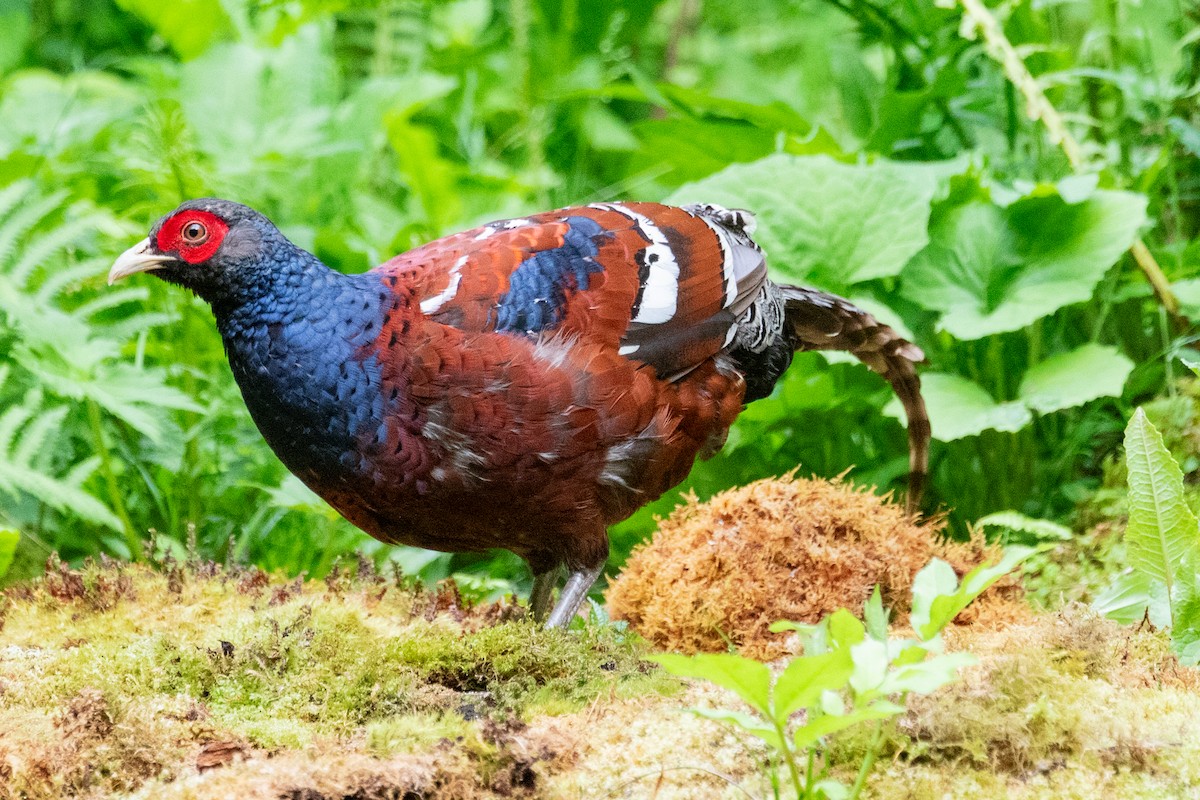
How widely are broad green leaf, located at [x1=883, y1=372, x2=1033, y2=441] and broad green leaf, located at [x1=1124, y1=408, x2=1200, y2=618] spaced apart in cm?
106

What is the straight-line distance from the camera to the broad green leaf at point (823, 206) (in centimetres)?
434

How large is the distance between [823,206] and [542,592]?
6.20 feet

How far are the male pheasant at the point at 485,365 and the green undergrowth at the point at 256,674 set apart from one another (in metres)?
0.31

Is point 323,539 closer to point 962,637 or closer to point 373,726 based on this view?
point 373,726

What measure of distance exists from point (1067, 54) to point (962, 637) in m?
3.19

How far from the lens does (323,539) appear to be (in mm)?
4512

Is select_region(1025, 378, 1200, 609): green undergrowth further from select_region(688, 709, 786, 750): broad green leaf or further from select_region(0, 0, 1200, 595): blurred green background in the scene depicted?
select_region(688, 709, 786, 750): broad green leaf

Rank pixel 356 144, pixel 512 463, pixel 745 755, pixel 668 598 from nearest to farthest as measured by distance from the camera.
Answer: pixel 745 755 < pixel 512 463 < pixel 668 598 < pixel 356 144

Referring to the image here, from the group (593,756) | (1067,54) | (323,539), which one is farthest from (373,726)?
(1067,54)

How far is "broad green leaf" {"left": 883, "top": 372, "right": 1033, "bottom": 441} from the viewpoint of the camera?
12.9 ft

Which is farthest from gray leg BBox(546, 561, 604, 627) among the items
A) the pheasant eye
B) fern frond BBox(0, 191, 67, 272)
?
fern frond BBox(0, 191, 67, 272)

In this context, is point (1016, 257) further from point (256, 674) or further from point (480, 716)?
point (256, 674)

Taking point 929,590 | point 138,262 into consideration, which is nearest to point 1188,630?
point 929,590

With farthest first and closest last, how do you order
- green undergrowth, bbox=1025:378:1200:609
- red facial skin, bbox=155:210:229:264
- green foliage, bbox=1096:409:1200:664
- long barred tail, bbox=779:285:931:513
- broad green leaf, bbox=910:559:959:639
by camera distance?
green undergrowth, bbox=1025:378:1200:609 → long barred tail, bbox=779:285:931:513 → red facial skin, bbox=155:210:229:264 → green foliage, bbox=1096:409:1200:664 → broad green leaf, bbox=910:559:959:639
